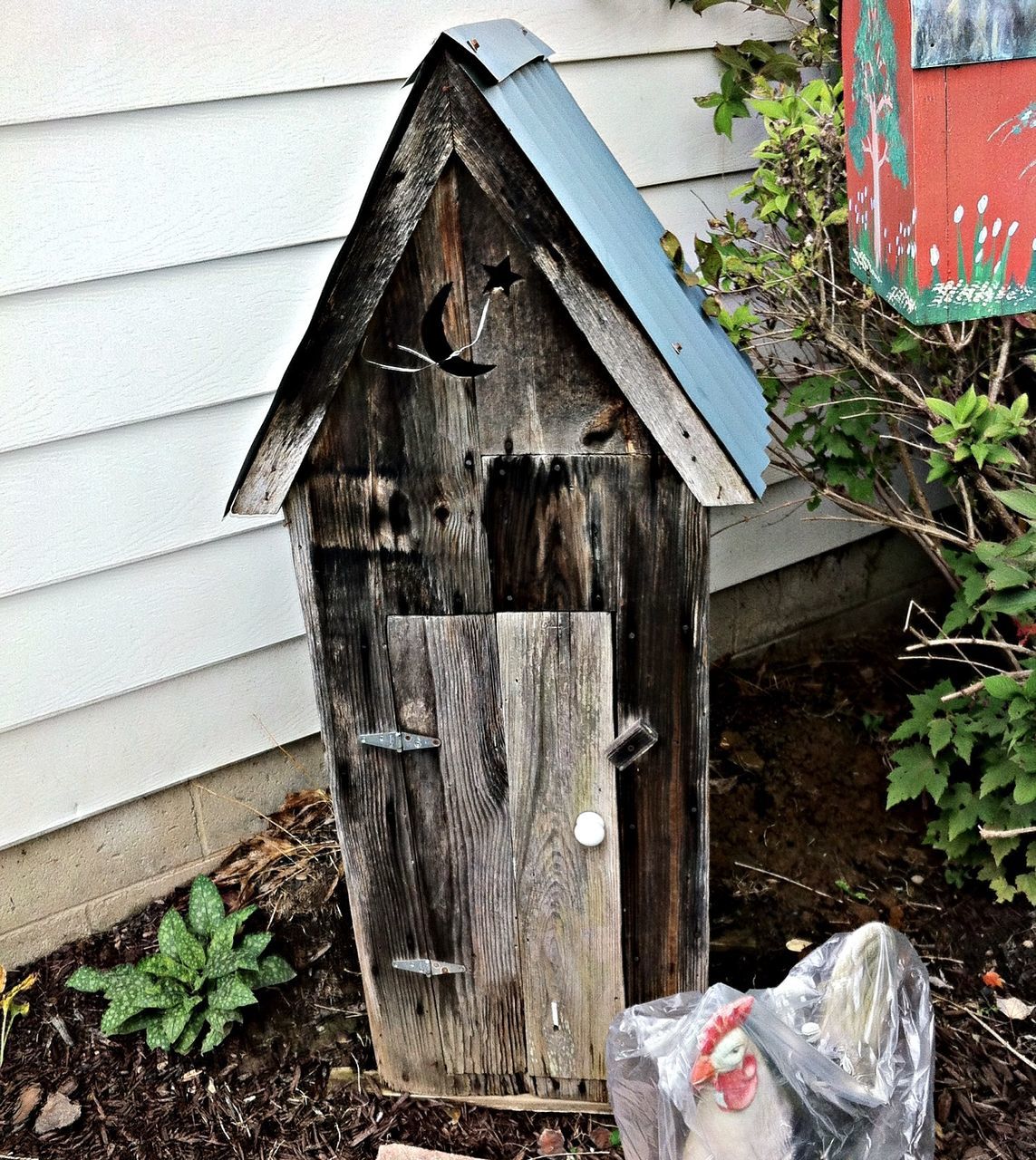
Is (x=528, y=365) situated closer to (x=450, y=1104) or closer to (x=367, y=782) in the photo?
(x=367, y=782)

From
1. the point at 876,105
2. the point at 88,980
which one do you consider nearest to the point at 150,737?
the point at 88,980

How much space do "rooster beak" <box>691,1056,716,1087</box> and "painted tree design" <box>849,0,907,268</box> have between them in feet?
4.65

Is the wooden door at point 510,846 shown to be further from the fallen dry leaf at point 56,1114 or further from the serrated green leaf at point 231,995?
the fallen dry leaf at point 56,1114

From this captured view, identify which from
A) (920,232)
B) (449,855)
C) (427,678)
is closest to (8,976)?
(449,855)

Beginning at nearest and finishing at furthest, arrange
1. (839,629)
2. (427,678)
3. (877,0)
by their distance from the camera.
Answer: (877,0) < (427,678) < (839,629)

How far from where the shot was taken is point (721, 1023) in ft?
6.12

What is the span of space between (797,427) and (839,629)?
1434 mm

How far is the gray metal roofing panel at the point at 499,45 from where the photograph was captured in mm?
1546

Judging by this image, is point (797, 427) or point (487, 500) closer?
point (487, 500)

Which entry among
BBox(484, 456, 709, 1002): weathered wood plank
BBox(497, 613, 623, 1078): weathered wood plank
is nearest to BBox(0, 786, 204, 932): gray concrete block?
BBox(497, 613, 623, 1078): weathered wood plank

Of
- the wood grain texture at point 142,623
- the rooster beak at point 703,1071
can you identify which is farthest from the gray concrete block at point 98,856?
the rooster beak at point 703,1071

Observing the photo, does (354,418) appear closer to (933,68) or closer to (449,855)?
(449,855)

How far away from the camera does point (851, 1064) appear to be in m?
2.02

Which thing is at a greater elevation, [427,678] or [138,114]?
[138,114]
